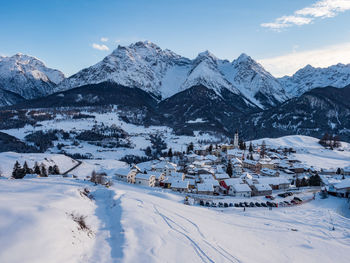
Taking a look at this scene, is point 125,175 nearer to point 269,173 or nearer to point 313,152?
point 269,173

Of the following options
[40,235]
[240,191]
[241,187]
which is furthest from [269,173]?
[40,235]

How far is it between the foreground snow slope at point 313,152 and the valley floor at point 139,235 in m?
69.0

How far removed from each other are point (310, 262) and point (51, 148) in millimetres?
140196

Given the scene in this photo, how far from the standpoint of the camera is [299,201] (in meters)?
40.9

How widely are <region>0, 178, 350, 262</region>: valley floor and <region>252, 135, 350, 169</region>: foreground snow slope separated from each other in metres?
69.0

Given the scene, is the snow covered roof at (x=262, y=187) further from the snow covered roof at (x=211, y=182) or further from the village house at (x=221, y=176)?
the village house at (x=221, y=176)

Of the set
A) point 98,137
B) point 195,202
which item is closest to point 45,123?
point 98,137

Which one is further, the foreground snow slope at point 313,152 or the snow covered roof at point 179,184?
the foreground snow slope at point 313,152

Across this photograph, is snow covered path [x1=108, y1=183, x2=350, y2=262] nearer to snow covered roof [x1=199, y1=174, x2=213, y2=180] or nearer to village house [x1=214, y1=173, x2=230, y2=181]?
snow covered roof [x1=199, y1=174, x2=213, y2=180]

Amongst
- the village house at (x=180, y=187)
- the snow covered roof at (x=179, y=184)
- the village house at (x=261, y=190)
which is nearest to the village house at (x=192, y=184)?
the snow covered roof at (x=179, y=184)

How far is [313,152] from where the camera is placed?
106 meters

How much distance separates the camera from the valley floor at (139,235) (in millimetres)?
12297

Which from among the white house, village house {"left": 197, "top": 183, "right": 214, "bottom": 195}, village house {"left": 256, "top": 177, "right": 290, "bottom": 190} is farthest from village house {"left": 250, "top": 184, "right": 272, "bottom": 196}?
the white house

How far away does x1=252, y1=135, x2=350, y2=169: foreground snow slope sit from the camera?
87.0m
